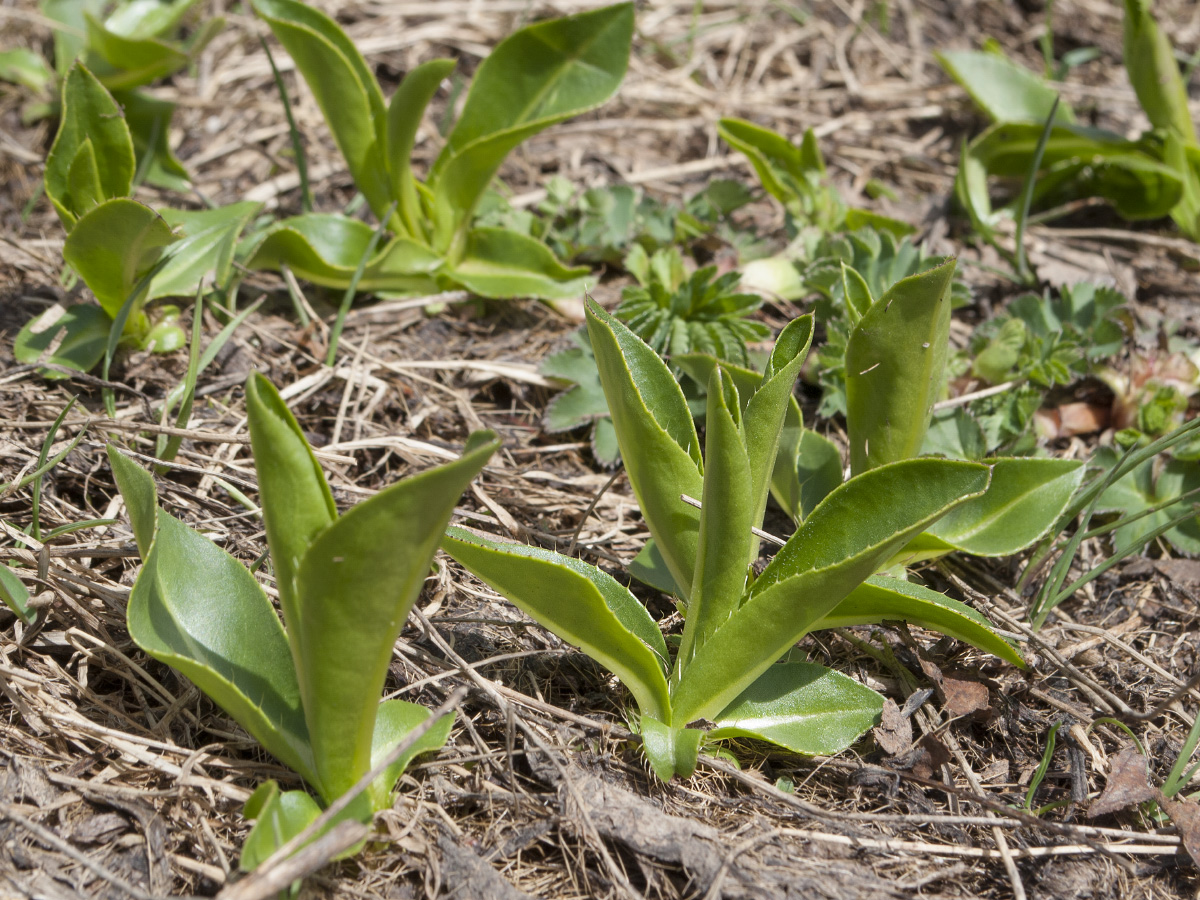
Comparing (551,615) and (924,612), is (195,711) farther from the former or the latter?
(924,612)

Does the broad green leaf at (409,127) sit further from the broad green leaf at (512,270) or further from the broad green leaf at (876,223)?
the broad green leaf at (876,223)

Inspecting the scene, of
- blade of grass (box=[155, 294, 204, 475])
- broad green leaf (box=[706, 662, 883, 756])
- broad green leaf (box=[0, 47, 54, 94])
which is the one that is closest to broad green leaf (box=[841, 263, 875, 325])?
broad green leaf (box=[706, 662, 883, 756])

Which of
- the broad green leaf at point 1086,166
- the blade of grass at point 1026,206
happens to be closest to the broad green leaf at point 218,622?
the blade of grass at point 1026,206

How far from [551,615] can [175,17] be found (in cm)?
231

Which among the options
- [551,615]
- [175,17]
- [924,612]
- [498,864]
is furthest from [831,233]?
[175,17]

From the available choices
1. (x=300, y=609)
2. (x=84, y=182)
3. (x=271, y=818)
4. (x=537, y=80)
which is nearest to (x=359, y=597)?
(x=300, y=609)

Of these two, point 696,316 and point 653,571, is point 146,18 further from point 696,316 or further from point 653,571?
point 653,571

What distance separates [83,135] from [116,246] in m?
0.27

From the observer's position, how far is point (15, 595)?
1379 mm

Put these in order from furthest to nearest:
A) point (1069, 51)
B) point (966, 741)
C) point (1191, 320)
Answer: point (1069, 51), point (1191, 320), point (966, 741)

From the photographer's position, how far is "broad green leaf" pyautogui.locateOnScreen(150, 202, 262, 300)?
192 centimetres

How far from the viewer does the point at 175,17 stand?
269 centimetres

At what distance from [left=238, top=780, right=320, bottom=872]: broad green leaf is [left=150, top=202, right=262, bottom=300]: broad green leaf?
115 cm

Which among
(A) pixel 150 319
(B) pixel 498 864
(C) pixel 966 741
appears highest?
(A) pixel 150 319
